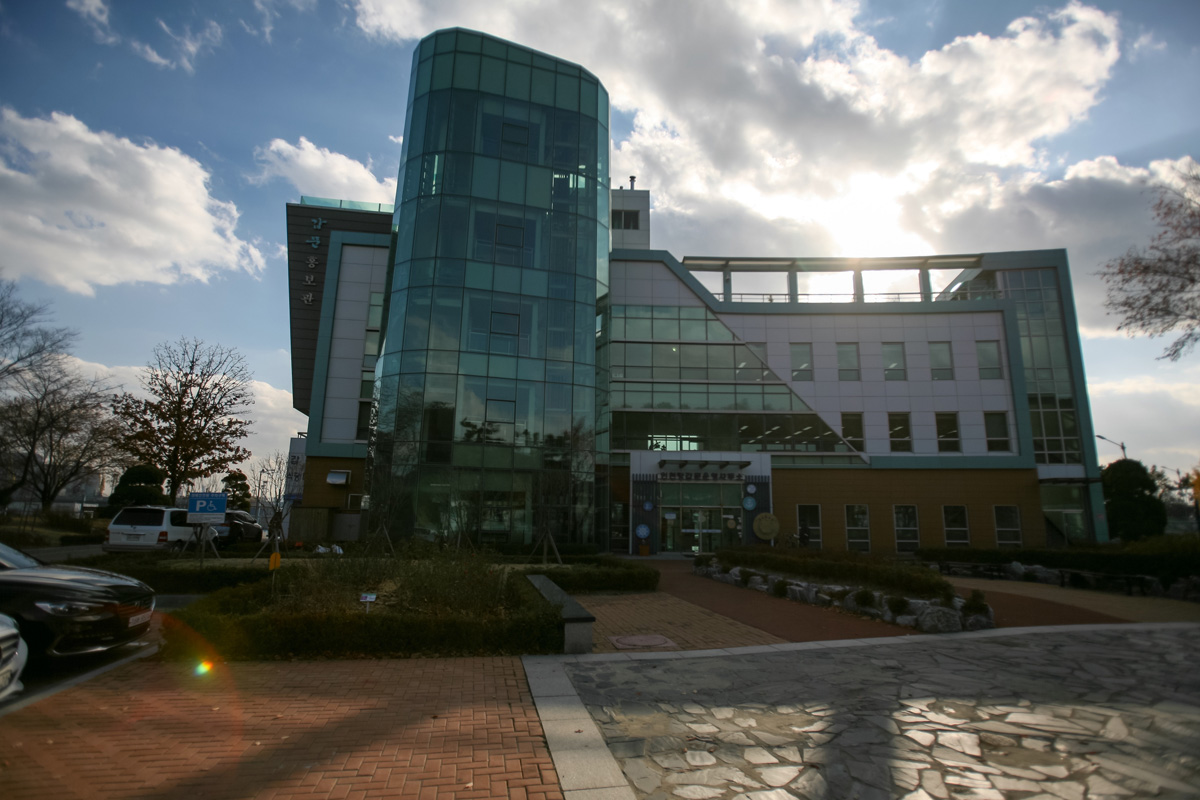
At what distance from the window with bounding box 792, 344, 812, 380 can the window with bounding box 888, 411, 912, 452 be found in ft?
17.1


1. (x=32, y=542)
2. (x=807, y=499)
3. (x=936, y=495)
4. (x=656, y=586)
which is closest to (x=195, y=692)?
(x=656, y=586)

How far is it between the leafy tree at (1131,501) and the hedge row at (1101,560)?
17.1m

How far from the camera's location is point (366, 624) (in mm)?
8477

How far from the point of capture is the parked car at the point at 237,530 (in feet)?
78.4

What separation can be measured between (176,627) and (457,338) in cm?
1830

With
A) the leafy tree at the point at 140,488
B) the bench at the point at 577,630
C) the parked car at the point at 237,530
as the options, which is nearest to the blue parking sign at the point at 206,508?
the parked car at the point at 237,530

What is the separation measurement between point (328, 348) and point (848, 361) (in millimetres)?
29368

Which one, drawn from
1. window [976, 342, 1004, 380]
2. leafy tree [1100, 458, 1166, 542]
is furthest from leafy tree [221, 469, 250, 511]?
leafy tree [1100, 458, 1166, 542]

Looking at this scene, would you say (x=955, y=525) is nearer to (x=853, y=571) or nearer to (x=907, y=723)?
(x=853, y=571)

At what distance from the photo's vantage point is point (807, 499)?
33125mm

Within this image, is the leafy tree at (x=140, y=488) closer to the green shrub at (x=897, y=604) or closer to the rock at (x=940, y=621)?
the green shrub at (x=897, y=604)

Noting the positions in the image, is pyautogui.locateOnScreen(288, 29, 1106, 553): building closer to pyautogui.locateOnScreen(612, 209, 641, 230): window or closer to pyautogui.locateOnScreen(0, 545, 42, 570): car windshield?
pyautogui.locateOnScreen(612, 209, 641, 230): window

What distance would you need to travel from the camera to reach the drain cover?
945 centimetres

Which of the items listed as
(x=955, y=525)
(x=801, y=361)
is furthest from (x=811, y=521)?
(x=801, y=361)
